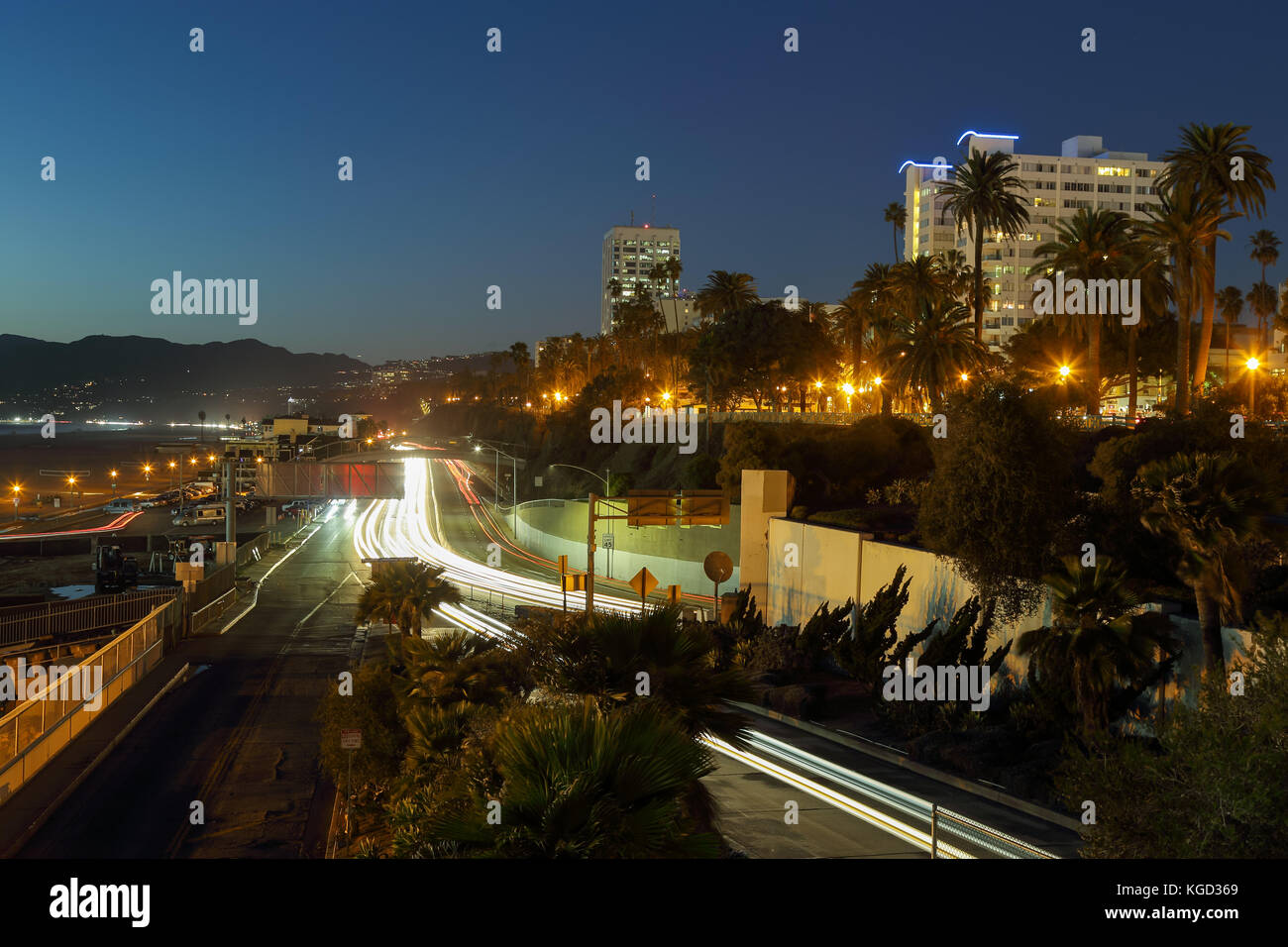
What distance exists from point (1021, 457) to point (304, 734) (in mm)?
19645

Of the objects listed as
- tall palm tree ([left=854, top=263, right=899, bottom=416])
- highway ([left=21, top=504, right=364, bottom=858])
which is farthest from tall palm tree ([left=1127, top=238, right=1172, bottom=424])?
highway ([left=21, top=504, right=364, bottom=858])

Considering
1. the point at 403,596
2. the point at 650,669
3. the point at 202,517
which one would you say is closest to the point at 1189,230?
the point at 403,596

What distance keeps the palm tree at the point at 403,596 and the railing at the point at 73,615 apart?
36.7 feet

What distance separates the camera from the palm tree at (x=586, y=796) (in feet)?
23.8

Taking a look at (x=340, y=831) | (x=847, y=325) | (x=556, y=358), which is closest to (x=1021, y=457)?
(x=340, y=831)

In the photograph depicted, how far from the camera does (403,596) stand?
32.4 meters

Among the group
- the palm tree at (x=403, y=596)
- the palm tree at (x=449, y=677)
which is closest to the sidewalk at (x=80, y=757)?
the palm tree at (x=403, y=596)

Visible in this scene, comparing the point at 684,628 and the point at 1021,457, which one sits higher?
the point at 1021,457

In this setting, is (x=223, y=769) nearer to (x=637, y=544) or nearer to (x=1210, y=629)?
(x=1210, y=629)

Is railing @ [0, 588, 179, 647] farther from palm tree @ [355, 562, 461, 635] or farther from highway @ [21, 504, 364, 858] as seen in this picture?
palm tree @ [355, 562, 461, 635]

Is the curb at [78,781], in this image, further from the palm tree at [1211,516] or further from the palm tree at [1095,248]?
the palm tree at [1095,248]

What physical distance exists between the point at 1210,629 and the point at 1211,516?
215 cm

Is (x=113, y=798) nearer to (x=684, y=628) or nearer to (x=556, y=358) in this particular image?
(x=684, y=628)

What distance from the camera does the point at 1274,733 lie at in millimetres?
9398
